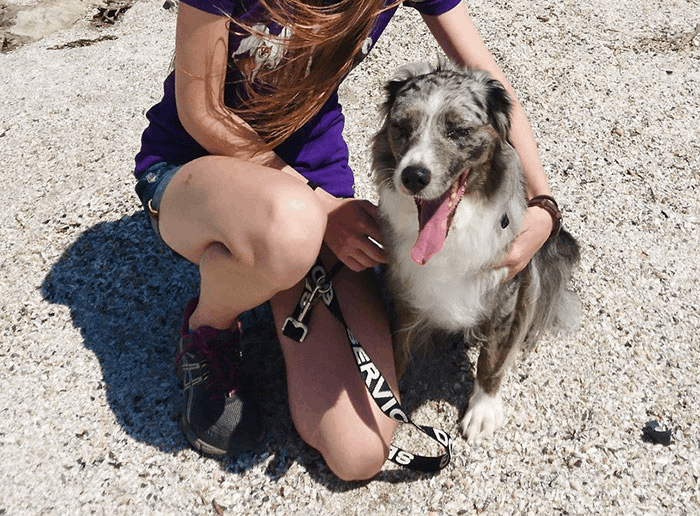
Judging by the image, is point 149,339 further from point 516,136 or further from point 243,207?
point 516,136

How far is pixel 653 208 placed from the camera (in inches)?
146

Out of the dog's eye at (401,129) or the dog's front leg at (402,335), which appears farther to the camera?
the dog's front leg at (402,335)

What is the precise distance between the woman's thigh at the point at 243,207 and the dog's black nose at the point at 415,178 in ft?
1.28

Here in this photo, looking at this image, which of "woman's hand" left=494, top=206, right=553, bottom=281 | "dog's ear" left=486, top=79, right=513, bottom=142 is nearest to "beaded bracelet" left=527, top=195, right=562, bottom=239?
"woman's hand" left=494, top=206, right=553, bottom=281

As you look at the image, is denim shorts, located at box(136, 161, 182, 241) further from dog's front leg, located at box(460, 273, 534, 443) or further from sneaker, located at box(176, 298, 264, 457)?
dog's front leg, located at box(460, 273, 534, 443)

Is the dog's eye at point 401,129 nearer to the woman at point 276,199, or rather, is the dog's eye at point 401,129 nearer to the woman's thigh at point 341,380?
the woman at point 276,199

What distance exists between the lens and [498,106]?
86.8 inches

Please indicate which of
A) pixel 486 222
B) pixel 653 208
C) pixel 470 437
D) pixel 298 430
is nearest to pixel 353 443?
pixel 298 430

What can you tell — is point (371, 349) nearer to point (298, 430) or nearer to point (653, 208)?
point (298, 430)

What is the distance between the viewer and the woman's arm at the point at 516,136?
2.36 metres

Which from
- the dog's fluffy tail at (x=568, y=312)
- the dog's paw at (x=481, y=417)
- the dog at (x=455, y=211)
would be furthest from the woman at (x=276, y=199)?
the dog's fluffy tail at (x=568, y=312)

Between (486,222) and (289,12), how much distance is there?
3.24 feet

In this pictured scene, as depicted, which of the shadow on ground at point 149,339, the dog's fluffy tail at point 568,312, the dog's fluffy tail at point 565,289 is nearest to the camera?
the shadow on ground at point 149,339

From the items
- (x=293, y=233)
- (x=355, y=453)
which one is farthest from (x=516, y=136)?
(x=355, y=453)
